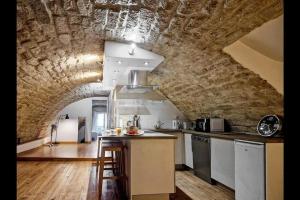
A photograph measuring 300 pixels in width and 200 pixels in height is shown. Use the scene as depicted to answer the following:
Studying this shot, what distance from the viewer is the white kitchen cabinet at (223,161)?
418 cm

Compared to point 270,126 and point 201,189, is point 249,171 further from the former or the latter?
point 201,189

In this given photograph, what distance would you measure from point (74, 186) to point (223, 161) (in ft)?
8.62

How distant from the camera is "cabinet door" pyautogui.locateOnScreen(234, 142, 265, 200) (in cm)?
324

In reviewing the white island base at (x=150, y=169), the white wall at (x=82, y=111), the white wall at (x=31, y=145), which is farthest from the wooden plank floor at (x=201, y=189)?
the white wall at (x=82, y=111)

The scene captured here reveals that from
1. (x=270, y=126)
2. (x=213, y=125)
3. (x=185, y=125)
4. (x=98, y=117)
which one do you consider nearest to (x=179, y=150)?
(x=185, y=125)

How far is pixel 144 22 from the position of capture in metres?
3.03

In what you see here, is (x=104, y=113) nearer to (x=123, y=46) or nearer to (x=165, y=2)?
(x=123, y=46)

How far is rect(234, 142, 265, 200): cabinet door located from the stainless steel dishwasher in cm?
124

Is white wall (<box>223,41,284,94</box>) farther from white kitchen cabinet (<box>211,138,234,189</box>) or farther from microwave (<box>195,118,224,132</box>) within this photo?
microwave (<box>195,118,224,132</box>)

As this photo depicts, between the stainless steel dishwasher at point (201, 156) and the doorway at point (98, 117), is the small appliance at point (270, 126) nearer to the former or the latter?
the stainless steel dishwasher at point (201, 156)

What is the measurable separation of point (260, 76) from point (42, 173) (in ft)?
15.6

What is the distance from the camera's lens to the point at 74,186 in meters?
4.51

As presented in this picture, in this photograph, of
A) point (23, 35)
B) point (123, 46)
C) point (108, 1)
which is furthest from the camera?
point (123, 46)

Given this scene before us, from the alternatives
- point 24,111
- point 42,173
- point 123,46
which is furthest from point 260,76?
point 24,111
